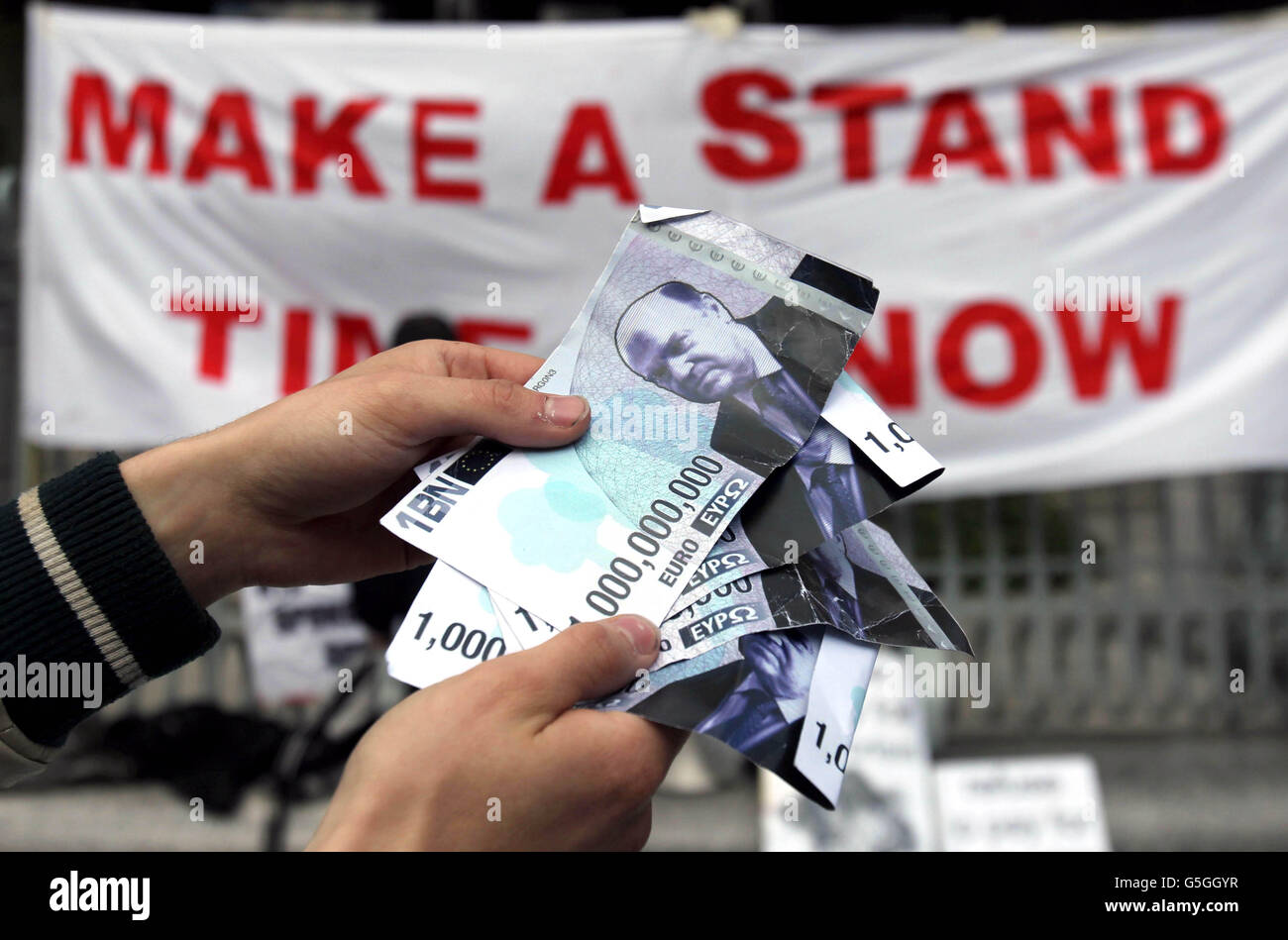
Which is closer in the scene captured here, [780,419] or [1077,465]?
[780,419]

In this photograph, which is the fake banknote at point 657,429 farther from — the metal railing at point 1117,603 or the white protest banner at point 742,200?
the metal railing at point 1117,603

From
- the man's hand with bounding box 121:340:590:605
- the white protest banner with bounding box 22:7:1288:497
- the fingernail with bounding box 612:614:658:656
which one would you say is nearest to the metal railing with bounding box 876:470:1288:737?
the white protest banner with bounding box 22:7:1288:497

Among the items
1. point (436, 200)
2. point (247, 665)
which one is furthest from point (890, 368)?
point (247, 665)

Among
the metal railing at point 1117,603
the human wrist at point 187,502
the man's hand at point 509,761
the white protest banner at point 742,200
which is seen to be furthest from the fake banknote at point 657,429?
the metal railing at point 1117,603

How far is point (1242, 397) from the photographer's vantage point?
391 centimetres

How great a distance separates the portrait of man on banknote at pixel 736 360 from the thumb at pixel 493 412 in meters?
0.11

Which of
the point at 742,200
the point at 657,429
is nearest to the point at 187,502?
the point at 657,429

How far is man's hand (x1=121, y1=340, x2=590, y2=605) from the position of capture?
124cm

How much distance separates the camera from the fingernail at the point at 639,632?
3.51 feet

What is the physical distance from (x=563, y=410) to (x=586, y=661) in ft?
1.04
